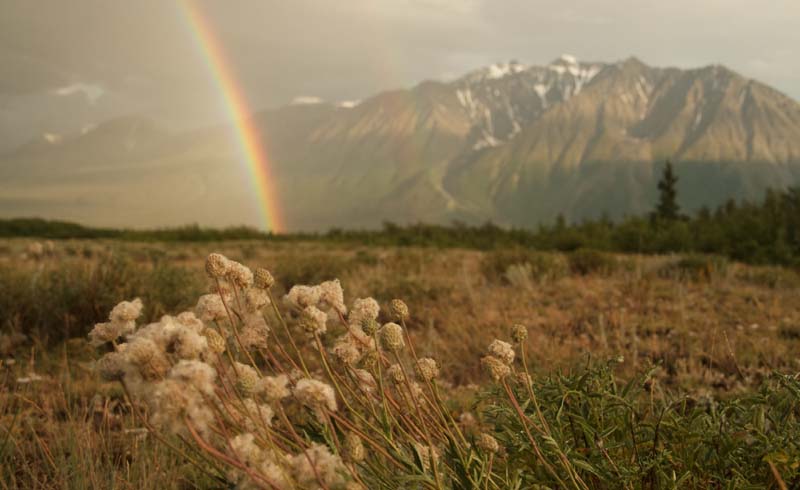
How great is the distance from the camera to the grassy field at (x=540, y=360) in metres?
2.00

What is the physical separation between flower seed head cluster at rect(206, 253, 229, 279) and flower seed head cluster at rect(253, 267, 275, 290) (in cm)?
15

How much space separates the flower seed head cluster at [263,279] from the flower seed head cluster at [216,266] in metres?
0.15

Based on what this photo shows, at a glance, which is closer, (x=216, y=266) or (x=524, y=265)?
(x=216, y=266)

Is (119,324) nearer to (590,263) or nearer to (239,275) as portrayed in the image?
(239,275)

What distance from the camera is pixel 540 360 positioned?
5027 mm

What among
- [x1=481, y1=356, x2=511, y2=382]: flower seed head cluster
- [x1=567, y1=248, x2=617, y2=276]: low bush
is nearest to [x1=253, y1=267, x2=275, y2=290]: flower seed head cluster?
[x1=481, y1=356, x2=511, y2=382]: flower seed head cluster

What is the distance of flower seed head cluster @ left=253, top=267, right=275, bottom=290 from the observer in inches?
67.4

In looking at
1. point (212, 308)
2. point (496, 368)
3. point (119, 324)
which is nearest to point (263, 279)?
point (212, 308)

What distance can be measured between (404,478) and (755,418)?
1450 mm

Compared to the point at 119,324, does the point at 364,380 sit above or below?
below

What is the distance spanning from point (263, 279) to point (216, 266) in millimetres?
195

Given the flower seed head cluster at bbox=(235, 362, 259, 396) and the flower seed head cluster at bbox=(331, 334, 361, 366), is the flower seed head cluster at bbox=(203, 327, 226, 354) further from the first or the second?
the flower seed head cluster at bbox=(331, 334, 361, 366)

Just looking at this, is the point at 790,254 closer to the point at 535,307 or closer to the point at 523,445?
the point at 535,307

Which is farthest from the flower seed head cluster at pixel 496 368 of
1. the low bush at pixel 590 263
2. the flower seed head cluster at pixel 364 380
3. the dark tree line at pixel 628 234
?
the dark tree line at pixel 628 234
